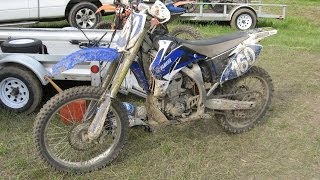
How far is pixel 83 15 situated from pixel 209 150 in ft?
22.9

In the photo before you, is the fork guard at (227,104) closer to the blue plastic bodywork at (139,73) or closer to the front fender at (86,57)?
the blue plastic bodywork at (139,73)

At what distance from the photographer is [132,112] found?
425cm

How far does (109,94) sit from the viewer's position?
3646 mm

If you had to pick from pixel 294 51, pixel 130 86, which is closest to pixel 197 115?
pixel 130 86

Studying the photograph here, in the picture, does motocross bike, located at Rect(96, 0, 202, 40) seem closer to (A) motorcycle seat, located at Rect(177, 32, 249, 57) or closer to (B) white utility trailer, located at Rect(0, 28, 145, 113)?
(A) motorcycle seat, located at Rect(177, 32, 249, 57)

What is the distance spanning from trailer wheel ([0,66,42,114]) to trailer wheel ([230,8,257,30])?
24.1ft

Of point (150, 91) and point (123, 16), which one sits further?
point (123, 16)

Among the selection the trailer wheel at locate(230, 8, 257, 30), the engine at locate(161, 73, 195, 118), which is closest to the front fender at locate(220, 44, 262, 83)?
the engine at locate(161, 73, 195, 118)

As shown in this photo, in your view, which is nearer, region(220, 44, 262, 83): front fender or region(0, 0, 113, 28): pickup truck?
region(220, 44, 262, 83): front fender

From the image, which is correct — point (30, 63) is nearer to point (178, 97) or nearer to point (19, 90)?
point (19, 90)

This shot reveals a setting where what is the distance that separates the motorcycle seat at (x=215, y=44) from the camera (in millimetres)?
3973

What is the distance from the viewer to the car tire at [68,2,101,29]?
10.3 m

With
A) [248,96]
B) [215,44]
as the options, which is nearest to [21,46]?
[215,44]

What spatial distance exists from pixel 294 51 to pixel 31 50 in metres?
5.04
